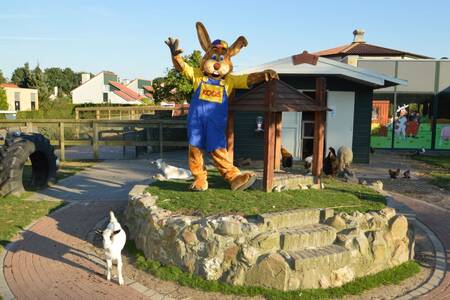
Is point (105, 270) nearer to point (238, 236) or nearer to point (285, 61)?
point (238, 236)

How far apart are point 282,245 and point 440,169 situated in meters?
10.8

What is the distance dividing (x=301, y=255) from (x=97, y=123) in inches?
443

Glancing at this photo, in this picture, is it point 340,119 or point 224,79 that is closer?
point 224,79

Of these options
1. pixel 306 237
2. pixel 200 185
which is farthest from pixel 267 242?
pixel 200 185

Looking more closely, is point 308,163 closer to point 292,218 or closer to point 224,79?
point 224,79

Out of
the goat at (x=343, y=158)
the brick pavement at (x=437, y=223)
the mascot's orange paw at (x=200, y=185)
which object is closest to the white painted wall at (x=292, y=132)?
the goat at (x=343, y=158)

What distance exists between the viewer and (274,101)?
22.7ft

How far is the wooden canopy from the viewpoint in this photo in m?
6.86

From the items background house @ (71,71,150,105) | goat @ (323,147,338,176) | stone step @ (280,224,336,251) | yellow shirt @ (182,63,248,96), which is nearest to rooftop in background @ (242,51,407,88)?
goat @ (323,147,338,176)

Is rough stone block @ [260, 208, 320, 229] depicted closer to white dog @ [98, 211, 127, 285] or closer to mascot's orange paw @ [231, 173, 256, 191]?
mascot's orange paw @ [231, 173, 256, 191]

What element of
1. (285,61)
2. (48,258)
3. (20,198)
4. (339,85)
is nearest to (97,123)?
(20,198)

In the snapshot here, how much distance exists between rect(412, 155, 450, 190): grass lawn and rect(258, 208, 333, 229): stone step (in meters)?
6.66

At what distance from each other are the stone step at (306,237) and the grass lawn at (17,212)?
13.7 ft

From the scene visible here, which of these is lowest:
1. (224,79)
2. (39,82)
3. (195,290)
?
→ (195,290)
